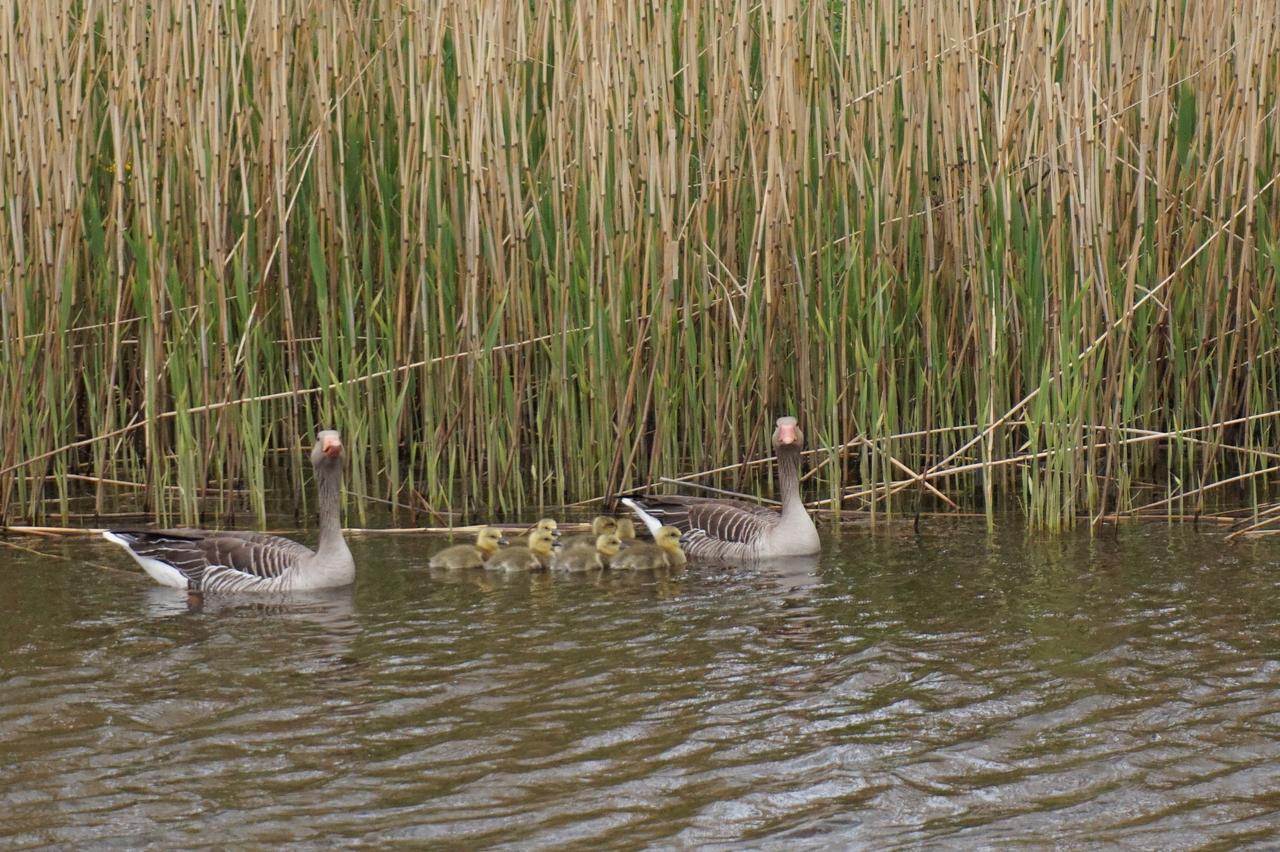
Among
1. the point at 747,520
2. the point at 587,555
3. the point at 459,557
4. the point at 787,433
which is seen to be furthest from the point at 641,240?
the point at 459,557

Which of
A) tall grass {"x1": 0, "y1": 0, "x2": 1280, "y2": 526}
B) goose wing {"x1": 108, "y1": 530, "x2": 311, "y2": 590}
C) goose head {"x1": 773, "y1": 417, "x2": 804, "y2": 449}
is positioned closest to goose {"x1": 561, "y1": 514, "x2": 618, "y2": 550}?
tall grass {"x1": 0, "y1": 0, "x2": 1280, "y2": 526}

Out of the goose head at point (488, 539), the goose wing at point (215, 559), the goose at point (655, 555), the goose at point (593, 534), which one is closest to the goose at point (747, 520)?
the goose at point (655, 555)

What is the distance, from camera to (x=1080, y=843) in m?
5.10

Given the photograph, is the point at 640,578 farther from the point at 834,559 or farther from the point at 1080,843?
the point at 1080,843

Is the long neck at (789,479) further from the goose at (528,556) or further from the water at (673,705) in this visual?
the goose at (528,556)

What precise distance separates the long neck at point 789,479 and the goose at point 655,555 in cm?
60

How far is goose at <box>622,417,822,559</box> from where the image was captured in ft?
29.9

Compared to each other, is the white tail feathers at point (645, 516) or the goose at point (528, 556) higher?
the white tail feathers at point (645, 516)

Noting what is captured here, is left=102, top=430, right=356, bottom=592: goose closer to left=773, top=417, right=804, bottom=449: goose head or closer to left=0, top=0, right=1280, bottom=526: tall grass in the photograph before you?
left=0, top=0, right=1280, bottom=526: tall grass

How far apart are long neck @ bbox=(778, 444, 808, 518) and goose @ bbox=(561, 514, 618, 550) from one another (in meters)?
0.90

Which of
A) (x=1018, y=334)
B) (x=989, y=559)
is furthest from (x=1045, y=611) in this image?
(x=1018, y=334)

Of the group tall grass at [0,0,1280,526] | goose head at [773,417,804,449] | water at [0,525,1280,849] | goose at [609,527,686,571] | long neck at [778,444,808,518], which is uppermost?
tall grass at [0,0,1280,526]

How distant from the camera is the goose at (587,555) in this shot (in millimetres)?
8906

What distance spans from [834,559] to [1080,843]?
405 cm
